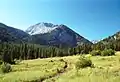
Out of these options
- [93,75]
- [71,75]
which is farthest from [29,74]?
[93,75]

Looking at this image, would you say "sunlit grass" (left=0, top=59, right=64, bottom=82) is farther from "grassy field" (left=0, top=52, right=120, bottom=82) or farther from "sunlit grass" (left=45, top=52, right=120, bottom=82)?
"sunlit grass" (left=45, top=52, right=120, bottom=82)

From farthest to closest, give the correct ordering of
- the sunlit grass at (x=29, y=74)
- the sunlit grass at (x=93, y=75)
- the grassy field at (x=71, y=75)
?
the sunlit grass at (x=29, y=74)
the grassy field at (x=71, y=75)
the sunlit grass at (x=93, y=75)

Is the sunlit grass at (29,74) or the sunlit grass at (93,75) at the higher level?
the sunlit grass at (93,75)

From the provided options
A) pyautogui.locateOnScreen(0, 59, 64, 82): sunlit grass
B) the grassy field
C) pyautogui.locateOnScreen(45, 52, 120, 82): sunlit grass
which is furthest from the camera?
pyautogui.locateOnScreen(0, 59, 64, 82): sunlit grass

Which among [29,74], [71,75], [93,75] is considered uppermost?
[93,75]

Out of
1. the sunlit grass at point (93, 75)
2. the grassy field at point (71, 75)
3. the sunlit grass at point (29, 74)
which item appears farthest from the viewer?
the sunlit grass at point (29, 74)

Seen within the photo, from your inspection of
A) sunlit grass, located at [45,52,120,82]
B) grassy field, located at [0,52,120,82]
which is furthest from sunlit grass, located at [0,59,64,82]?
sunlit grass, located at [45,52,120,82]

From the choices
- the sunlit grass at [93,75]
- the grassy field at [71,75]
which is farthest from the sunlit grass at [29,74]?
the sunlit grass at [93,75]

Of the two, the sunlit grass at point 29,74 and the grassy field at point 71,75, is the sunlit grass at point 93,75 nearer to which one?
the grassy field at point 71,75

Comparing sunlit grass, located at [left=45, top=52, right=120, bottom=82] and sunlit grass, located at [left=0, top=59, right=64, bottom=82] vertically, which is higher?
sunlit grass, located at [left=45, top=52, right=120, bottom=82]

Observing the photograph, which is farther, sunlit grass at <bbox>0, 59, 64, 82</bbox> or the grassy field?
sunlit grass at <bbox>0, 59, 64, 82</bbox>

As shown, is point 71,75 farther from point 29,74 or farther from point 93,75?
point 29,74

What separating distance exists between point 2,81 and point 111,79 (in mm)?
20720

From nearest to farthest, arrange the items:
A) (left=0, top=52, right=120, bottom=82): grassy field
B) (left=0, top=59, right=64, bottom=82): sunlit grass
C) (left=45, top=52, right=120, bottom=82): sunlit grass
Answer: (left=45, top=52, right=120, bottom=82): sunlit grass < (left=0, top=52, right=120, bottom=82): grassy field < (left=0, top=59, right=64, bottom=82): sunlit grass
